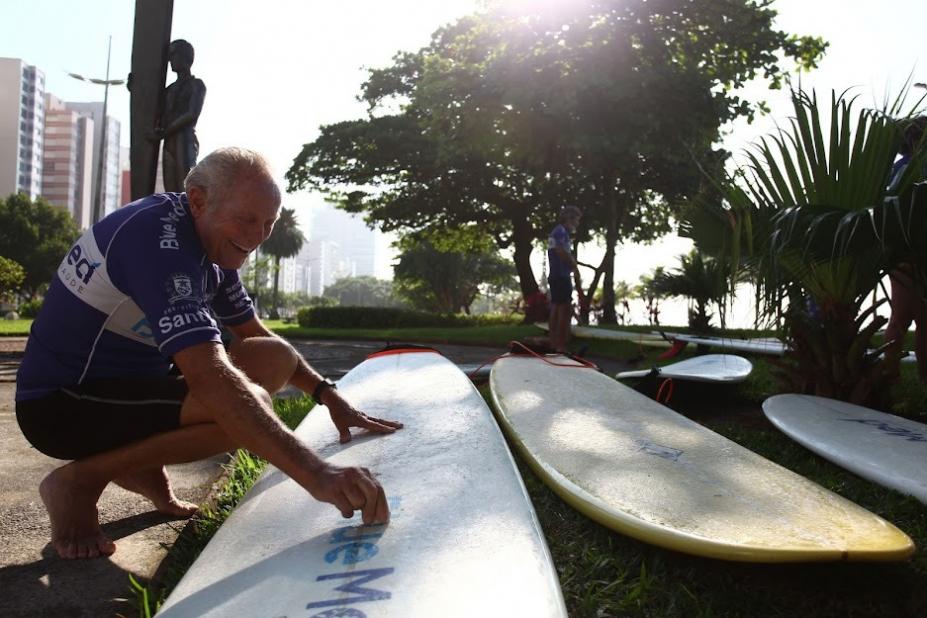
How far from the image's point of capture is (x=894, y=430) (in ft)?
8.32

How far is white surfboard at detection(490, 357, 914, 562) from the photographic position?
1.41m

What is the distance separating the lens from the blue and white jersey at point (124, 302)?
4.77 feet

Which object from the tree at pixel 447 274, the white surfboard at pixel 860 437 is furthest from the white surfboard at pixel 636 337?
the tree at pixel 447 274

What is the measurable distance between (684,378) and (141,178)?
4483 millimetres

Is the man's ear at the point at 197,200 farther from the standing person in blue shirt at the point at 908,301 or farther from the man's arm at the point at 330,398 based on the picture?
the standing person in blue shirt at the point at 908,301

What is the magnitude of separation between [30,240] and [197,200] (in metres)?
45.8

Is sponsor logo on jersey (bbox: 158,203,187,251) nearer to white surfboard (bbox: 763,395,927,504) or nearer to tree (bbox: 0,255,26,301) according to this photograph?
white surfboard (bbox: 763,395,927,504)

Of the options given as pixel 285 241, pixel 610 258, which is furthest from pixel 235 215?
pixel 285 241

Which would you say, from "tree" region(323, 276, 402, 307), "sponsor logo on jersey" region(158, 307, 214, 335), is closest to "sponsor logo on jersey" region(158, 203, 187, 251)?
"sponsor logo on jersey" region(158, 307, 214, 335)

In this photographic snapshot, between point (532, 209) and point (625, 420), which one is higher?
point (532, 209)

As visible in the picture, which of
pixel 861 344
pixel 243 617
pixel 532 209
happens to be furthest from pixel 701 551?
pixel 532 209

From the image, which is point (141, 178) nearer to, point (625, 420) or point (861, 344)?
point (625, 420)

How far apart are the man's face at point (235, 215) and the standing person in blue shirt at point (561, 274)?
5318mm

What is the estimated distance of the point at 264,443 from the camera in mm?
1345
